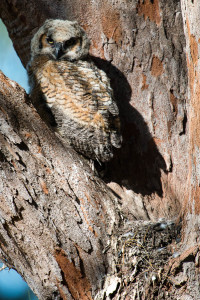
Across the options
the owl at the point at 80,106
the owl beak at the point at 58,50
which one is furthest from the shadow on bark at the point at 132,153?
the owl beak at the point at 58,50

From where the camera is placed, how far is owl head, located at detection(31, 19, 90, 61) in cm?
252

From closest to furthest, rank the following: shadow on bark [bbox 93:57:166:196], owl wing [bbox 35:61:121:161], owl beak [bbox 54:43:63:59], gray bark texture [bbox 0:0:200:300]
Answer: gray bark texture [bbox 0:0:200:300] < owl wing [bbox 35:61:121:161] < shadow on bark [bbox 93:57:166:196] < owl beak [bbox 54:43:63:59]

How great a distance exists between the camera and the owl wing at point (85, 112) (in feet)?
7.52

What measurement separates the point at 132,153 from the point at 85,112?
47cm

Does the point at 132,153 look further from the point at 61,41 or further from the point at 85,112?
the point at 61,41

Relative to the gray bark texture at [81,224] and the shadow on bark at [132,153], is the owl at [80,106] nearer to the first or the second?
the shadow on bark at [132,153]

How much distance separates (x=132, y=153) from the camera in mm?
2520

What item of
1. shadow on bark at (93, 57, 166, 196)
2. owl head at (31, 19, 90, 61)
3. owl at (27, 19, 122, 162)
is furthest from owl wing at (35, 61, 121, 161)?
owl head at (31, 19, 90, 61)

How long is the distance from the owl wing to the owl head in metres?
0.32

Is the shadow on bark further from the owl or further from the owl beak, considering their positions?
the owl beak

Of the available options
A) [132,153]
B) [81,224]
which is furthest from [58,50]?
[81,224]

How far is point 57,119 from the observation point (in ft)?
7.68

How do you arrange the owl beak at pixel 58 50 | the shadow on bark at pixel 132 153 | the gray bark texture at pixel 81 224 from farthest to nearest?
the owl beak at pixel 58 50 < the shadow on bark at pixel 132 153 < the gray bark texture at pixel 81 224

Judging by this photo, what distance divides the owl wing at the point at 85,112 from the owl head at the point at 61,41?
0.32 metres
